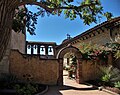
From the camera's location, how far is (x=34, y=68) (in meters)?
15.1

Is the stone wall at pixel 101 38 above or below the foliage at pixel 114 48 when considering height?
above

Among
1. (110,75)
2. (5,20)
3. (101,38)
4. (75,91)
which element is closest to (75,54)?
(110,75)

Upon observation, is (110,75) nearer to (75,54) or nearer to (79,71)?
(79,71)

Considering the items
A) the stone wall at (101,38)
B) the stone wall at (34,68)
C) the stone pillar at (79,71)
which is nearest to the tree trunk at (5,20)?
the stone wall at (34,68)

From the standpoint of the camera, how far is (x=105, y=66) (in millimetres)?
16125

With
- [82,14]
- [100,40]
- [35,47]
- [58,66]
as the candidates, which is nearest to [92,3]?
[82,14]

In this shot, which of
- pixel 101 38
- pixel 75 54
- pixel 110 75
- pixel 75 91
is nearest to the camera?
pixel 75 91

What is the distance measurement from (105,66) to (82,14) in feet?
26.8

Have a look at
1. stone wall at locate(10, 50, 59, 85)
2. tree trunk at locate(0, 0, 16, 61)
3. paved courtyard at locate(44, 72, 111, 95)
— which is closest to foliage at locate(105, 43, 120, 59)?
paved courtyard at locate(44, 72, 111, 95)

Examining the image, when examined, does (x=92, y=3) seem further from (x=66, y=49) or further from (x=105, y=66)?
(x=105, y=66)

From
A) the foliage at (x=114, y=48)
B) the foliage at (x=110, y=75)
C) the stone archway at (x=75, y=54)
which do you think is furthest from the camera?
the foliage at (x=114, y=48)

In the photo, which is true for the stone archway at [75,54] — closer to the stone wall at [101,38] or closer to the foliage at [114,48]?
the foliage at [114,48]

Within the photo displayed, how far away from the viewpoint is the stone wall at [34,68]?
1502cm

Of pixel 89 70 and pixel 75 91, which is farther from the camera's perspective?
pixel 89 70
